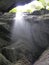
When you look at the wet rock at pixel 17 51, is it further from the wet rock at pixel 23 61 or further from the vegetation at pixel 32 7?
the vegetation at pixel 32 7

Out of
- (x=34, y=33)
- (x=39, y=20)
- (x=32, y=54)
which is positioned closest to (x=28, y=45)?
(x=32, y=54)

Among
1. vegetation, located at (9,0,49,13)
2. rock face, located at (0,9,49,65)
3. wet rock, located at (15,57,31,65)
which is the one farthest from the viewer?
vegetation, located at (9,0,49,13)

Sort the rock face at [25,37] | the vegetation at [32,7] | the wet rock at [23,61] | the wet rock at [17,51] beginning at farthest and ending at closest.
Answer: the vegetation at [32,7], the rock face at [25,37], the wet rock at [17,51], the wet rock at [23,61]

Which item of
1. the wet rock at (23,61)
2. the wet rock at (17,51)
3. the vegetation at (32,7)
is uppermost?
the vegetation at (32,7)

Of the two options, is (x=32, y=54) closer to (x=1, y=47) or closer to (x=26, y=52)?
(x=26, y=52)

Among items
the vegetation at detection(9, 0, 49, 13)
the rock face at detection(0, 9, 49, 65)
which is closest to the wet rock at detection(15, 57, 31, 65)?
the rock face at detection(0, 9, 49, 65)

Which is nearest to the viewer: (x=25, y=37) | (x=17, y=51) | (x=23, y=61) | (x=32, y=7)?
(x=23, y=61)

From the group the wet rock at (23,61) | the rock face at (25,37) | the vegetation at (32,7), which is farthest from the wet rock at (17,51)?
the vegetation at (32,7)

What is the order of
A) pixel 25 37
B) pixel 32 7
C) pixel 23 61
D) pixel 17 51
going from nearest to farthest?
pixel 23 61
pixel 17 51
pixel 25 37
pixel 32 7

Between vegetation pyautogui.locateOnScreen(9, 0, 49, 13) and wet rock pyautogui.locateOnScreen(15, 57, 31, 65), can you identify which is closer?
wet rock pyautogui.locateOnScreen(15, 57, 31, 65)

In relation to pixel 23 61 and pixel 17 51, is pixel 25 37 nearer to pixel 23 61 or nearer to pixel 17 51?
pixel 17 51

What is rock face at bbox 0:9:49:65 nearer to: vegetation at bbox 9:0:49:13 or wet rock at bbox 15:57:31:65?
wet rock at bbox 15:57:31:65

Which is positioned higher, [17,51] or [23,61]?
[17,51]

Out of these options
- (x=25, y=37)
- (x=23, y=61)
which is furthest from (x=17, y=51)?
(x=25, y=37)
